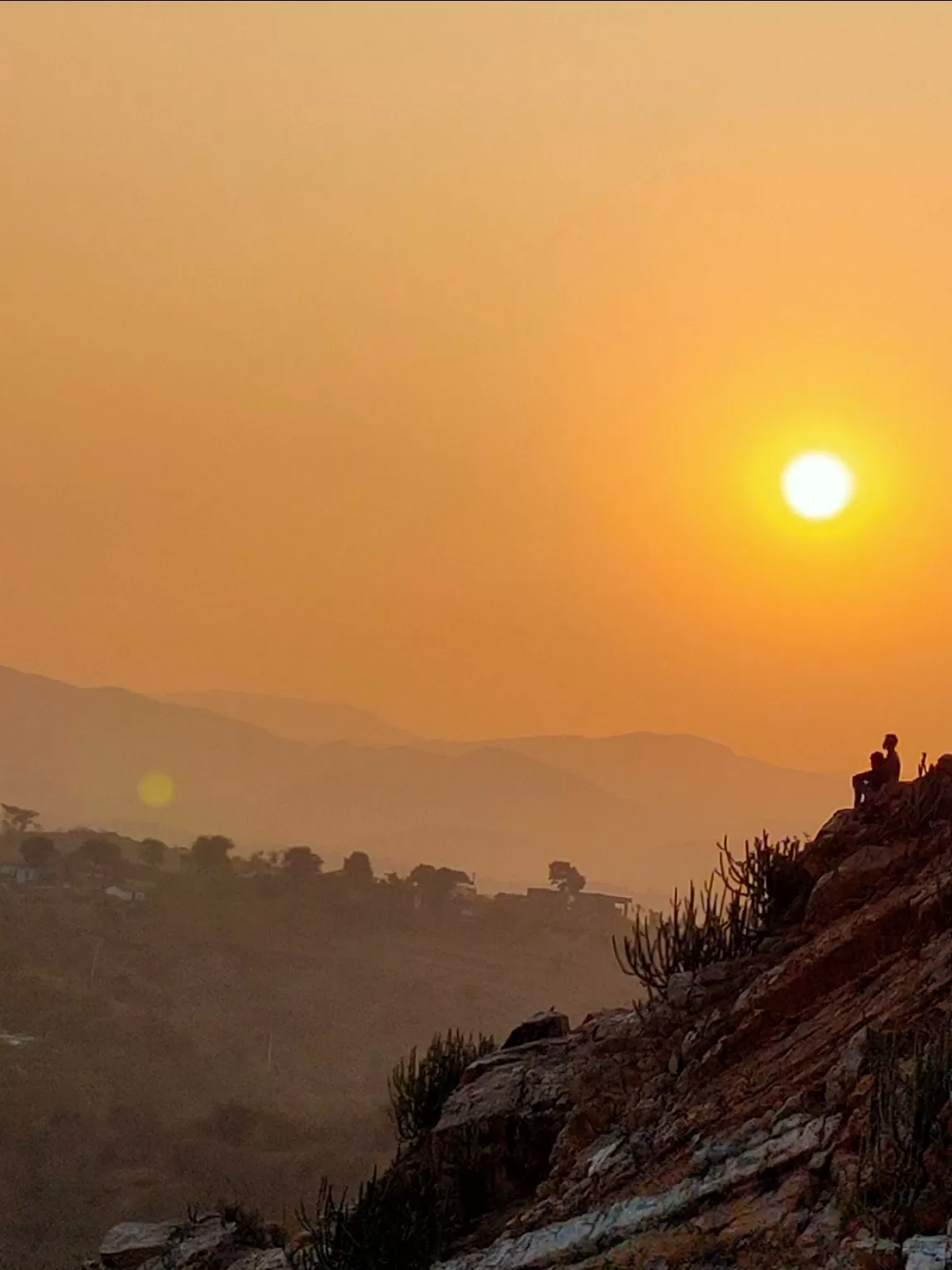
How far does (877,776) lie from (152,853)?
275 feet

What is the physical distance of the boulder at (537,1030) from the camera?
16453 mm

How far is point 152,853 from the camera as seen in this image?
9269cm

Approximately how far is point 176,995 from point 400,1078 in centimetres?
4305

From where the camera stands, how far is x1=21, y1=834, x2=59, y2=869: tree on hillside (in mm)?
80625

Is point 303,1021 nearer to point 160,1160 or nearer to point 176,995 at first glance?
point 176,995

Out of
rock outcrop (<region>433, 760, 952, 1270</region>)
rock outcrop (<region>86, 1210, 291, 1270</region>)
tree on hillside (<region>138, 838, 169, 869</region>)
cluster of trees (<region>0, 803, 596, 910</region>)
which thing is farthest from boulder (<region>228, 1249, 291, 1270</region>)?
tree on hillside (<region>138, 838, 169, 869</region>)

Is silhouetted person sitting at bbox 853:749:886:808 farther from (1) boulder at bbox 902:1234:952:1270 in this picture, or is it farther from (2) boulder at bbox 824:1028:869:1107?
(1) boulder at bbox 902:1234:952:1270

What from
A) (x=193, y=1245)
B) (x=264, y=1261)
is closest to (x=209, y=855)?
(x=193, y=1245)

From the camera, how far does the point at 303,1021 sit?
188 feet

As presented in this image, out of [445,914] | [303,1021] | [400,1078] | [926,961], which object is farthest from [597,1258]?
[445,914]

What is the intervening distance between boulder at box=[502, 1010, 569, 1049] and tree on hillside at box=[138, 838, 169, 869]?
77.2m

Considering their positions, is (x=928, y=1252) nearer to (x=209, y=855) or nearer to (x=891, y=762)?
(x=891, y=762)

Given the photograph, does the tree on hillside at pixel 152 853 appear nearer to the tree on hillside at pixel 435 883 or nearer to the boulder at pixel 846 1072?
the tree on hillside at pixel 435 883

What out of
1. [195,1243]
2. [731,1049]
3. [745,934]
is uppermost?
[745,934]
